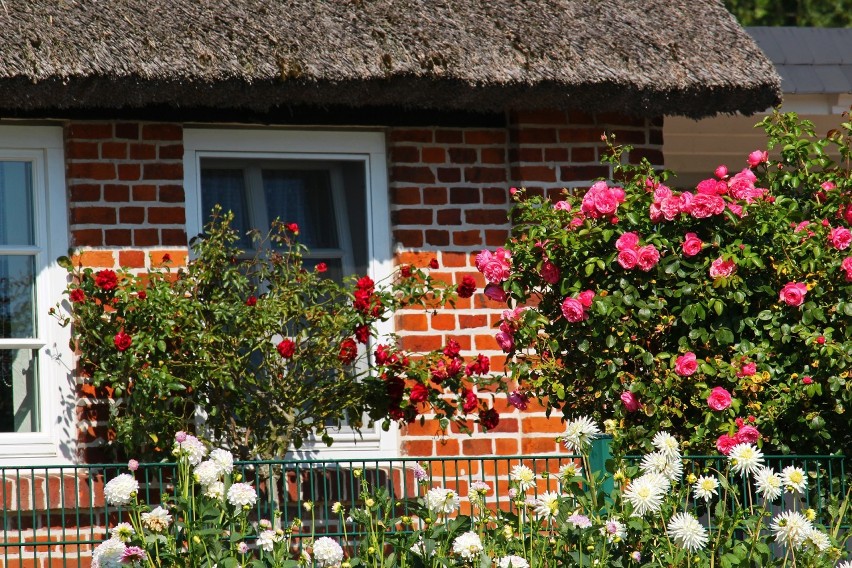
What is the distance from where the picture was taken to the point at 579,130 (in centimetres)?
667

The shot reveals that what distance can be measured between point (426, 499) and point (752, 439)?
146cm

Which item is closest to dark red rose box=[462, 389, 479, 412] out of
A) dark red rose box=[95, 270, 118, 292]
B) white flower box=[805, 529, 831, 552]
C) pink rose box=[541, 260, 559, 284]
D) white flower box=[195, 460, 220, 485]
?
pink rose box=[541, 260, 559, 284]

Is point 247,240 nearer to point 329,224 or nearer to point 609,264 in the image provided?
point 329,224

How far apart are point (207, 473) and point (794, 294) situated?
226cm

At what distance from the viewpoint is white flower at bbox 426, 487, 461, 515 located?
13.7ft

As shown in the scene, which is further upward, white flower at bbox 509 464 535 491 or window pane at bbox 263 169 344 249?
window pane at bbox 263 169 344 249

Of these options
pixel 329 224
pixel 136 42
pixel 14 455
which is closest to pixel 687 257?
pixel 329 224

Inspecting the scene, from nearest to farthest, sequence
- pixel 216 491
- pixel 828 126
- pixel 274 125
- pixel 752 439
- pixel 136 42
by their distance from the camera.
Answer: pixel 216 491, pixel 752 439, pixel 136 42, pixel 274 125, pixel 828 126

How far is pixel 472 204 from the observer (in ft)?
21.5

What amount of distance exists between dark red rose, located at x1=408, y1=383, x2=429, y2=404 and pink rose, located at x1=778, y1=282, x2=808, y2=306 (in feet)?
4.99

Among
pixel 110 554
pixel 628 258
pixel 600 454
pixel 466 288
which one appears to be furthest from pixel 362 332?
pixel 110 554

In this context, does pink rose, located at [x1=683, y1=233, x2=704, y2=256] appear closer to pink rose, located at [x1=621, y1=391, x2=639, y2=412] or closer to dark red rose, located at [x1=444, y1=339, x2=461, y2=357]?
pink rose, located at [x1=621, y1=391, x2=639, y2=412]

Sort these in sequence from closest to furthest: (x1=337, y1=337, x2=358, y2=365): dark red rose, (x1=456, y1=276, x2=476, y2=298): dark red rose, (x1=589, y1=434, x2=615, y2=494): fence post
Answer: (x1=589, y1=434, x2=615, y2=494): fence post
(x1=337, y1=337, x2=358, y2=365): dark red rose
(x1=456, y1=276, x2=476, y2=298): dark red rose

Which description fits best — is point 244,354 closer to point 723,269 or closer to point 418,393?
point 418,393
